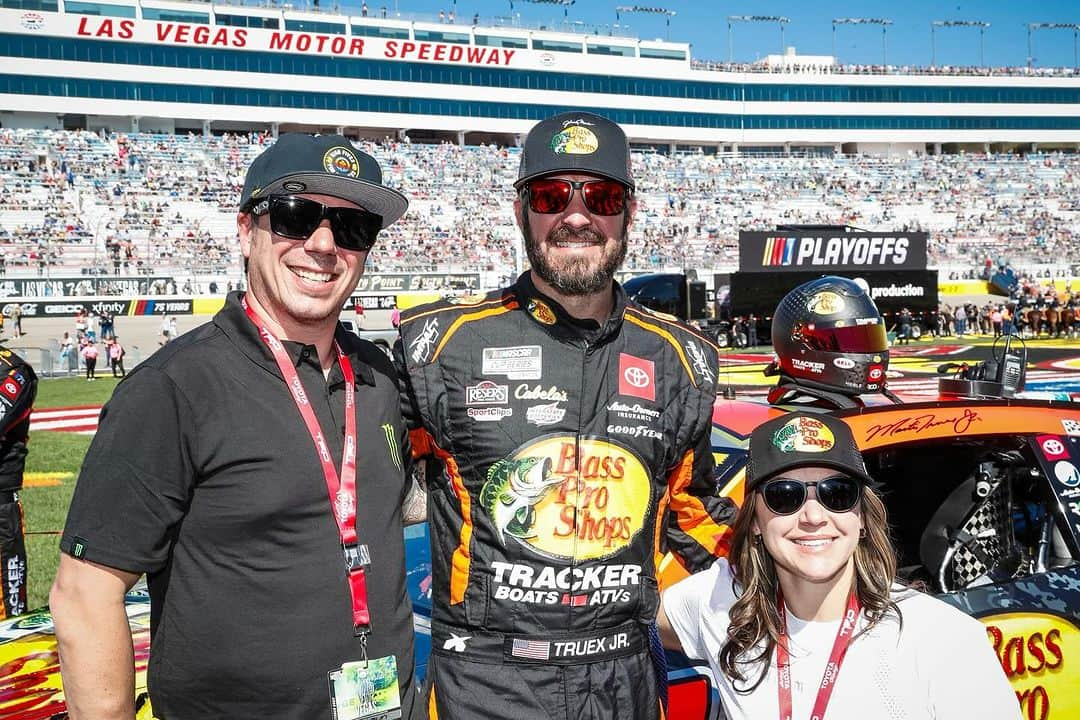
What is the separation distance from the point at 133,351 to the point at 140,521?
2500 cm

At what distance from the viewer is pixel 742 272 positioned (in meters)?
25.7

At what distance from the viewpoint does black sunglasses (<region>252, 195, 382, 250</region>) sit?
2.21m

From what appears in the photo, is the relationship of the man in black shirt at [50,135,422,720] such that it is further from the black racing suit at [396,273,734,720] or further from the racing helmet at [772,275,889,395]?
the racing helmet at [772,275,889,395]

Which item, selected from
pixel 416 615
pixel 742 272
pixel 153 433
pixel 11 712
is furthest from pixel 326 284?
pixel 742 272

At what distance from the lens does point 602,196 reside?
2537mm

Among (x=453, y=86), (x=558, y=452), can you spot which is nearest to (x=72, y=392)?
(x=558, y=452)

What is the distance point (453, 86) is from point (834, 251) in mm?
44453

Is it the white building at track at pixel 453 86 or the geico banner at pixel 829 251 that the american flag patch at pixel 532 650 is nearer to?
the geico banner at pixel 829 251

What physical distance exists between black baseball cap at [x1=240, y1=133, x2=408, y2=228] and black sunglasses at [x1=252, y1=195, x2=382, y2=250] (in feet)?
0.08

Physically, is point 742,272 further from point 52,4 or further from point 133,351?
point 52,4

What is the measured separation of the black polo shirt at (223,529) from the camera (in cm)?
183

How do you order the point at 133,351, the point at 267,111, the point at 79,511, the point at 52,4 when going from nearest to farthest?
the point at 79,511, the point at 133,351, the point at 52,4, the point at 267,111

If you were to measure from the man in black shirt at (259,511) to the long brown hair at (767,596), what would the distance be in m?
0.79

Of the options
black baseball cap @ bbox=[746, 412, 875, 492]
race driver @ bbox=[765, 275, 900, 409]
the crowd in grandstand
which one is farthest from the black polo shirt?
the crowd in grandstand
